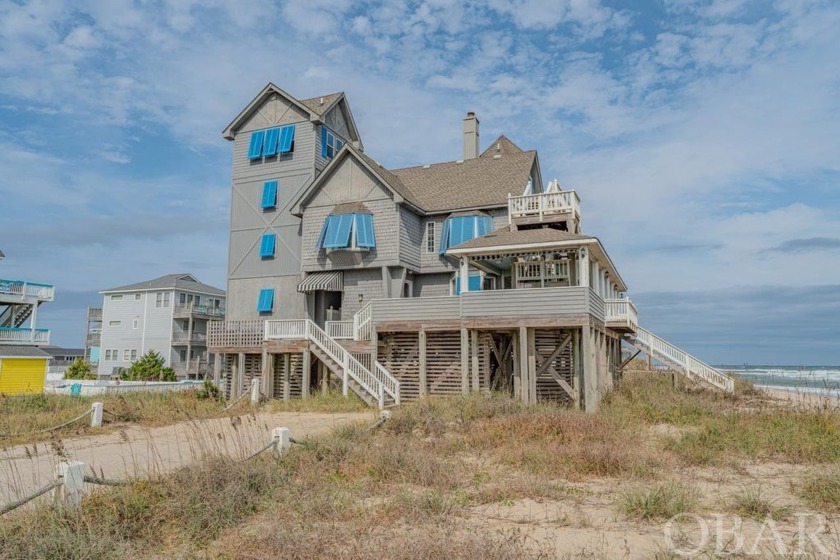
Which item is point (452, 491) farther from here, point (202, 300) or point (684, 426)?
point (202, 300)

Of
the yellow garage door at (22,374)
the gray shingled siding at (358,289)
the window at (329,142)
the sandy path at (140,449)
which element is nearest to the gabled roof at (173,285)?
the yellow garage door at (22,374)

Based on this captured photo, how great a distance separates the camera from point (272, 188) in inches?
1135

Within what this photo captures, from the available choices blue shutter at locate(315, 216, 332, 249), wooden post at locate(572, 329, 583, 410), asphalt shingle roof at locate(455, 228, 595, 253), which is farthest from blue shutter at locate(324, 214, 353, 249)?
wooden post at locate(572, 329, 583, 410)

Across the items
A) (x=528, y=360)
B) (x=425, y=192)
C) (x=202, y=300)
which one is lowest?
(x=528, y=360)

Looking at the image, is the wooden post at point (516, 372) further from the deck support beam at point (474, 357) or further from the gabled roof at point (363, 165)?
the gabled roof at point (363, 165)

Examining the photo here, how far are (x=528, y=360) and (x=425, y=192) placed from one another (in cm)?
→ 1181

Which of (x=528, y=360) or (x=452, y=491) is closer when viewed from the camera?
(x=452, y=491)

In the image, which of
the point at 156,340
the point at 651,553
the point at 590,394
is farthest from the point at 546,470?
the point at 156,340

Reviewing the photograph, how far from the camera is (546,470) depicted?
9977 mm

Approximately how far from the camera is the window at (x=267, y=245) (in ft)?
92.9

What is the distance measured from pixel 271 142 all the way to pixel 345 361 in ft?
45.0

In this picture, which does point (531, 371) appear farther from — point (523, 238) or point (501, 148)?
point (501, 148)

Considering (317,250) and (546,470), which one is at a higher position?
(317,250)

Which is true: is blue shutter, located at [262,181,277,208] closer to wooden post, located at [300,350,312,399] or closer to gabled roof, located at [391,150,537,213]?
gabled roof, located at [391,150,537,213]
